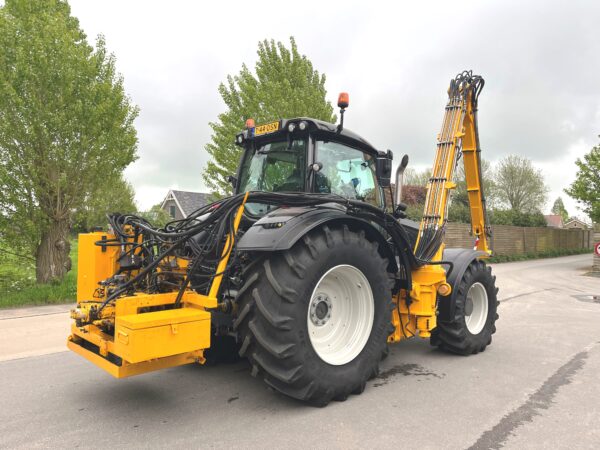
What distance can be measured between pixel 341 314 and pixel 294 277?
860mm

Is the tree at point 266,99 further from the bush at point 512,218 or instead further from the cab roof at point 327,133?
the bush at point 512,218

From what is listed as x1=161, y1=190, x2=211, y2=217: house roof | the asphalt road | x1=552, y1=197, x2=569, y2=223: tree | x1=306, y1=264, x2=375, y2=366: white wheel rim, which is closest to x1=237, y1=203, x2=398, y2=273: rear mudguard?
x1=306, y1=264, x2=375, y2=366: white wheel rim

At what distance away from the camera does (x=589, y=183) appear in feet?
67.6

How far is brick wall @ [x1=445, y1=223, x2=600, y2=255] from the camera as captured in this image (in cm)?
2030

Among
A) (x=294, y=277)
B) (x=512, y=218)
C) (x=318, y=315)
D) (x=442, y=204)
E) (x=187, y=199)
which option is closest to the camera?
(x=294, y=277)

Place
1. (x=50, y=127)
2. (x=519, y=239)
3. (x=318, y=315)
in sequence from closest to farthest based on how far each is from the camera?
(x=318, y=315), (x=50, y=127), (x=519, y=239)

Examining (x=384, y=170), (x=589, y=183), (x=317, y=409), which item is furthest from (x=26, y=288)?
(x=589, y=183)

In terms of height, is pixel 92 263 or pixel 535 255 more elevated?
pixel 92 263

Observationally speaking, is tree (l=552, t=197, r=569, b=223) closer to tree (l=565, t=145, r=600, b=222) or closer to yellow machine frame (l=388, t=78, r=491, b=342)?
tree (l=565, t=145, r=600, b=222)

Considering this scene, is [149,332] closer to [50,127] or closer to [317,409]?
[317,409]

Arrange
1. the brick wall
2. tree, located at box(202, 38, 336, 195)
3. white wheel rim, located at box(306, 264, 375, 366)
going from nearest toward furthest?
white wheel rim, located at box(306, 264, 375, 366) < tree, located at box(202, 38, 336, 195) < the brick wall

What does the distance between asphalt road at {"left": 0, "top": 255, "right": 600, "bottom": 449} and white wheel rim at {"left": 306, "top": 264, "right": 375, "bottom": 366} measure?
0.42m

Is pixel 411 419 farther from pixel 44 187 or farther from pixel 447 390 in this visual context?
pixel 44 187

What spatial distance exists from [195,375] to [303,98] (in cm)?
1077
